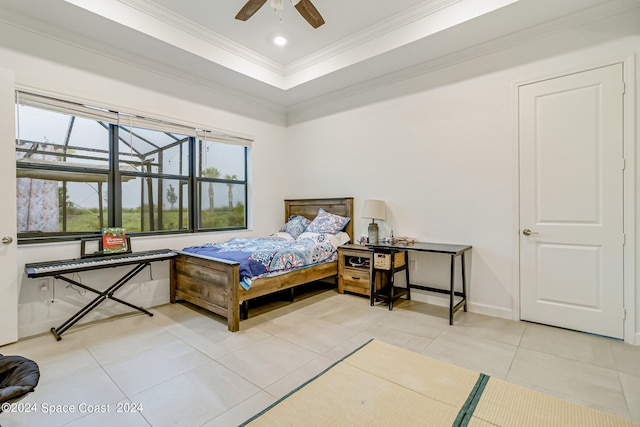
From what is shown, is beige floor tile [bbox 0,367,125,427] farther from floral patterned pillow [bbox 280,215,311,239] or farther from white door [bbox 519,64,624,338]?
white door [bbox 519,64,624,338]

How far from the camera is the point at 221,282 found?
3.04m

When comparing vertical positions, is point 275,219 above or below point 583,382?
above

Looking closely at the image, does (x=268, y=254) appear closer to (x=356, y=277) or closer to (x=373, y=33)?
(x=356, y=277)

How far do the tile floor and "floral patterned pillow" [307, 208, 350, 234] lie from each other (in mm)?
1292

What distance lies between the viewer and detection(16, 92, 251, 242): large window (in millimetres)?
2900

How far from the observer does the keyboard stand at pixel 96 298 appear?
9.14ft

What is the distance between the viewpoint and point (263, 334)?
283 cm

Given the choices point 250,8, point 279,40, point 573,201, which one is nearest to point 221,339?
point 250,8

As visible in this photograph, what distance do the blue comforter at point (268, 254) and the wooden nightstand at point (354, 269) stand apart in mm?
167

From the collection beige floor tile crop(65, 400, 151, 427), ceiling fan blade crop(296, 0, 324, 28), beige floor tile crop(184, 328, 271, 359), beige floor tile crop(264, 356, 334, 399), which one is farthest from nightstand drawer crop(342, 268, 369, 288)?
ceiling fan blade crop(296, 0, 324, 28)

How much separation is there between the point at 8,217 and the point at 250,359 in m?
2.41

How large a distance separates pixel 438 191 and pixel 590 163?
1384 mm

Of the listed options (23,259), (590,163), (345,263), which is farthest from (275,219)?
(590,163)

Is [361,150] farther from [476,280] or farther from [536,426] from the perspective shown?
[536,426]
